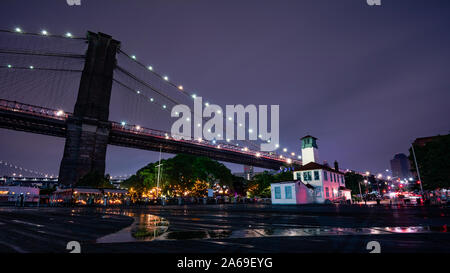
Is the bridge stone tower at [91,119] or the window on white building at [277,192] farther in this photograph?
the bridge stone tower at [91,119]

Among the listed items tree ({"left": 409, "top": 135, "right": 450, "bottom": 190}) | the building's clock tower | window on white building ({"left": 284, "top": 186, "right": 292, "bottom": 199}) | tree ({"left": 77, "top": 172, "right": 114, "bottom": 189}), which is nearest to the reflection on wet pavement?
window on white building ({"left": 284, "top": 186, "right": 292, "bottom": 199})

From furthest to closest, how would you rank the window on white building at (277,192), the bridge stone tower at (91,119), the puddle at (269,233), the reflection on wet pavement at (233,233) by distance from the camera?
the bridge stone tower at (91,119)
the window on white building at (277,192)
the puddle at (269,233)
the reflection on wet pavement at (233,233)

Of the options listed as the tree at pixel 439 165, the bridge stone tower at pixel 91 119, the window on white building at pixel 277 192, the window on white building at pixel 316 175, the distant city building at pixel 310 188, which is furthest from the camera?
the bridge stone tower at pixel 91 119

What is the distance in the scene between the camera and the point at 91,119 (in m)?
46.8

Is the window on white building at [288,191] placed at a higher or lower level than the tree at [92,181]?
lower

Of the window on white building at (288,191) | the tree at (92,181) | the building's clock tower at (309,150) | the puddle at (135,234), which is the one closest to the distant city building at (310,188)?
the window on white building at (288,191)

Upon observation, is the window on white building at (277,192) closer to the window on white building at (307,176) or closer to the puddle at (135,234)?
the window on white building at (307,176)

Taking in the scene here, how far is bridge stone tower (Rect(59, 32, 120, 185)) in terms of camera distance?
43.5 m

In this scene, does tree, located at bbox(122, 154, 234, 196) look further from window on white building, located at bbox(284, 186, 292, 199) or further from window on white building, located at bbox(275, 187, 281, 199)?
window on white building, located at bbox(284, 186, 292, 199)

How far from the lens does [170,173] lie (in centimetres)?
4497

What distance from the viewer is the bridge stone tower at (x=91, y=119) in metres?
43.5

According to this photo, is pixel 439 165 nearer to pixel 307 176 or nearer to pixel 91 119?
pixel 307 176
